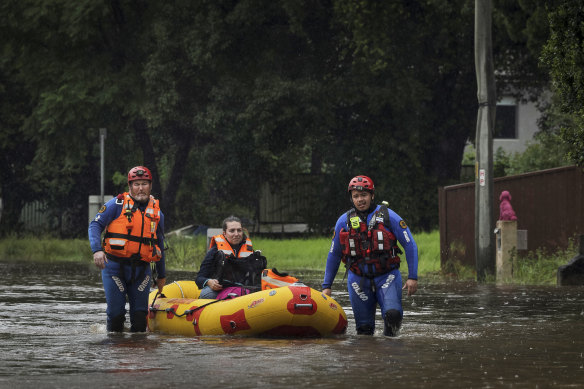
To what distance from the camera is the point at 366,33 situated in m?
34.3

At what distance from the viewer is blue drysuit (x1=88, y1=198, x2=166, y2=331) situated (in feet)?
43.0

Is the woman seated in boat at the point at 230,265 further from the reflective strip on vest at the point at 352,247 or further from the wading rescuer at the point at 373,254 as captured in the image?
the reflective strip on vest at the point at 352,247

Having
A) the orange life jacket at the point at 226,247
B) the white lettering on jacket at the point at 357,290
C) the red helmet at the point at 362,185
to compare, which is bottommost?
the white lettering on jacket at the point at 357,290

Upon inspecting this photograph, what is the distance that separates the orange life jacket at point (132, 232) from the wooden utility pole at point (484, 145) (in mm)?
11261

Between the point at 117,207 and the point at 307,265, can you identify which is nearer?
the point at 117,207

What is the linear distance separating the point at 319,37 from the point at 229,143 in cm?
441

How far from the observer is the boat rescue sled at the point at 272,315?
12.6 m

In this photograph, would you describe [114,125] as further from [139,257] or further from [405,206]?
[139,257]

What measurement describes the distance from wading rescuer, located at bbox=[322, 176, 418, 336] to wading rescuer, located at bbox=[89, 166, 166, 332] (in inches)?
75.9

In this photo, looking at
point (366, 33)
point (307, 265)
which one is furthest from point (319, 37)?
point (307, 265)

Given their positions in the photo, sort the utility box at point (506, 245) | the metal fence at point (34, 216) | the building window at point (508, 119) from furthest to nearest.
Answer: the building window at point (508, 119), the metal fence at point (34, 216), the utility box at point (506, 245)

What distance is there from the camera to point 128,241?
13117 mm

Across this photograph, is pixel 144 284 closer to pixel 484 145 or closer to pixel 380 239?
pixel 380 239

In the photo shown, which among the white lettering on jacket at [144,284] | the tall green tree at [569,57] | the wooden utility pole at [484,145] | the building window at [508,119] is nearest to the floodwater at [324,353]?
the white lettering on jacket at [144,284]
